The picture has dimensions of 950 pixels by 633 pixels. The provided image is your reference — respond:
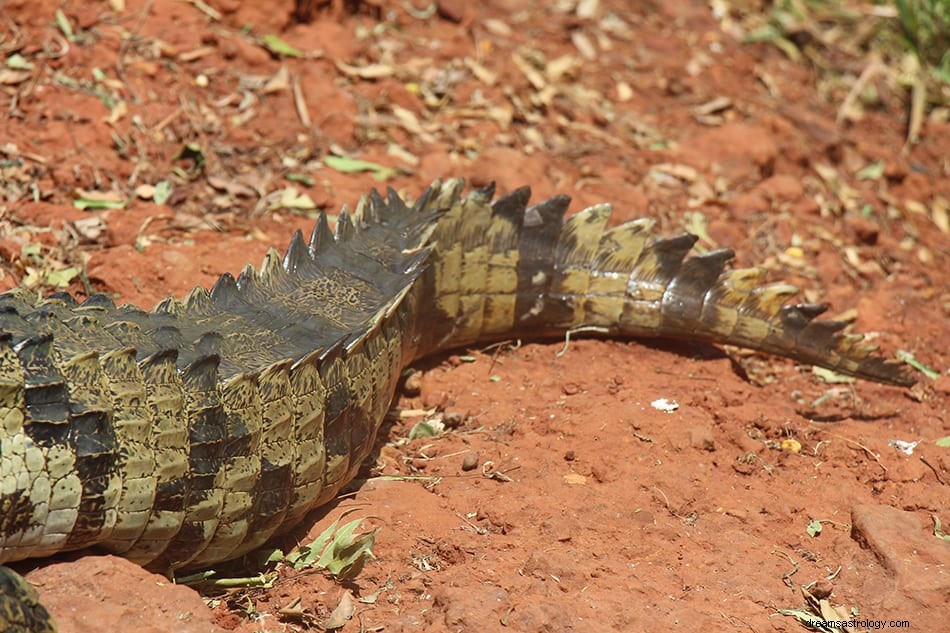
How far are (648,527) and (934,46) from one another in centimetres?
541

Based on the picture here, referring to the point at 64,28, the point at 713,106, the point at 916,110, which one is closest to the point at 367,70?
the point at 64,28

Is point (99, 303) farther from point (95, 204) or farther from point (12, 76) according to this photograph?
point (12, 76)

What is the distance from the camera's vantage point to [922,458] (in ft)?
14.3

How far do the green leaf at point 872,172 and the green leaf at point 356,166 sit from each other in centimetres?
305

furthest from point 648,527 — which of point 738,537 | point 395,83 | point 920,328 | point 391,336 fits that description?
point 395,83

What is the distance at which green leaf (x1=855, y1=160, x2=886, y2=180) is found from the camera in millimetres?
6820

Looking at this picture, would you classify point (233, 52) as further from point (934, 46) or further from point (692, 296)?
point (934, 46)

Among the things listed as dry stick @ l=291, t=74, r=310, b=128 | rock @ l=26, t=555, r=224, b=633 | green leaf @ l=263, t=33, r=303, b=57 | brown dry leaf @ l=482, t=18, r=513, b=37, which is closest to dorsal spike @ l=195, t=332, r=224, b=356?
rock @ l=26, t=555, r=224, b=633

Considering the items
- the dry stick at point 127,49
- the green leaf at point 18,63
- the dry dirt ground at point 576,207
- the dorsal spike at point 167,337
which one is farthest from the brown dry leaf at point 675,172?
the dorsal spike at point 167,337

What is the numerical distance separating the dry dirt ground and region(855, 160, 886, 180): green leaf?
0.02m

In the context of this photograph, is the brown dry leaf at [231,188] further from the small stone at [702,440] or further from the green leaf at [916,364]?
the green leaf at [916,364]

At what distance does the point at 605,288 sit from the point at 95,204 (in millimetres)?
2443

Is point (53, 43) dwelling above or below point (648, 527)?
above

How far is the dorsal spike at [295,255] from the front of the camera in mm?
4055
